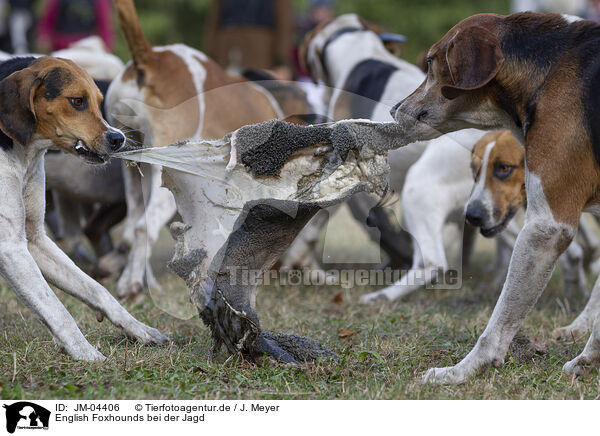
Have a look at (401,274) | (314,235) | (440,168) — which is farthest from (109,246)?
(440,168)

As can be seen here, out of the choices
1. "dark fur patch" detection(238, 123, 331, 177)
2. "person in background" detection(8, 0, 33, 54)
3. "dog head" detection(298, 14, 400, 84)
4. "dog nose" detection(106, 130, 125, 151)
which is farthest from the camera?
"person in background" detection(8, 0, 33, 54)

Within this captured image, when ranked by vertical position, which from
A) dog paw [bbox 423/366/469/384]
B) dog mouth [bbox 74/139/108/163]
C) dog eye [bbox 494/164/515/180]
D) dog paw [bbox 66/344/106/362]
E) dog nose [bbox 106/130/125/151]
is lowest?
dog paw [bbox 66/344/106/362]

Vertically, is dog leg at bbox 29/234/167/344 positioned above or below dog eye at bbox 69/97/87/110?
below

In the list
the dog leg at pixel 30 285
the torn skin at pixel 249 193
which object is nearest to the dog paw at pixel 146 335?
the dog leg at pixel 30 285

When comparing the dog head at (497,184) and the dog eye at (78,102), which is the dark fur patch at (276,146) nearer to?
the dog eye at (78,102)

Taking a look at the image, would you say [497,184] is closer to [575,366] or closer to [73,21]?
[575,366]

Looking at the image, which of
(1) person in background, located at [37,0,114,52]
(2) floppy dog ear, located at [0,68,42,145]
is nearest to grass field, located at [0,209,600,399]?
(2) floppy dog ear, located at [0,68,42,145]

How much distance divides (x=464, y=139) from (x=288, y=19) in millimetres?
4650

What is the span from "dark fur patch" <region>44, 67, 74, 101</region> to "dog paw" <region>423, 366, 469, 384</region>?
198 centimetres

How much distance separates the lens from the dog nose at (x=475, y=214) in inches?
174

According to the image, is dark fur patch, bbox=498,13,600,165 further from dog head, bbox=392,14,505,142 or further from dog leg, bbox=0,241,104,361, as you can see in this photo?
dog leg, bbox=0,241,104,361

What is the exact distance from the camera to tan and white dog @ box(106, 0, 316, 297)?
4.43m

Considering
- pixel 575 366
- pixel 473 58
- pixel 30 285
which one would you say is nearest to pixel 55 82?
pixel 30 285
